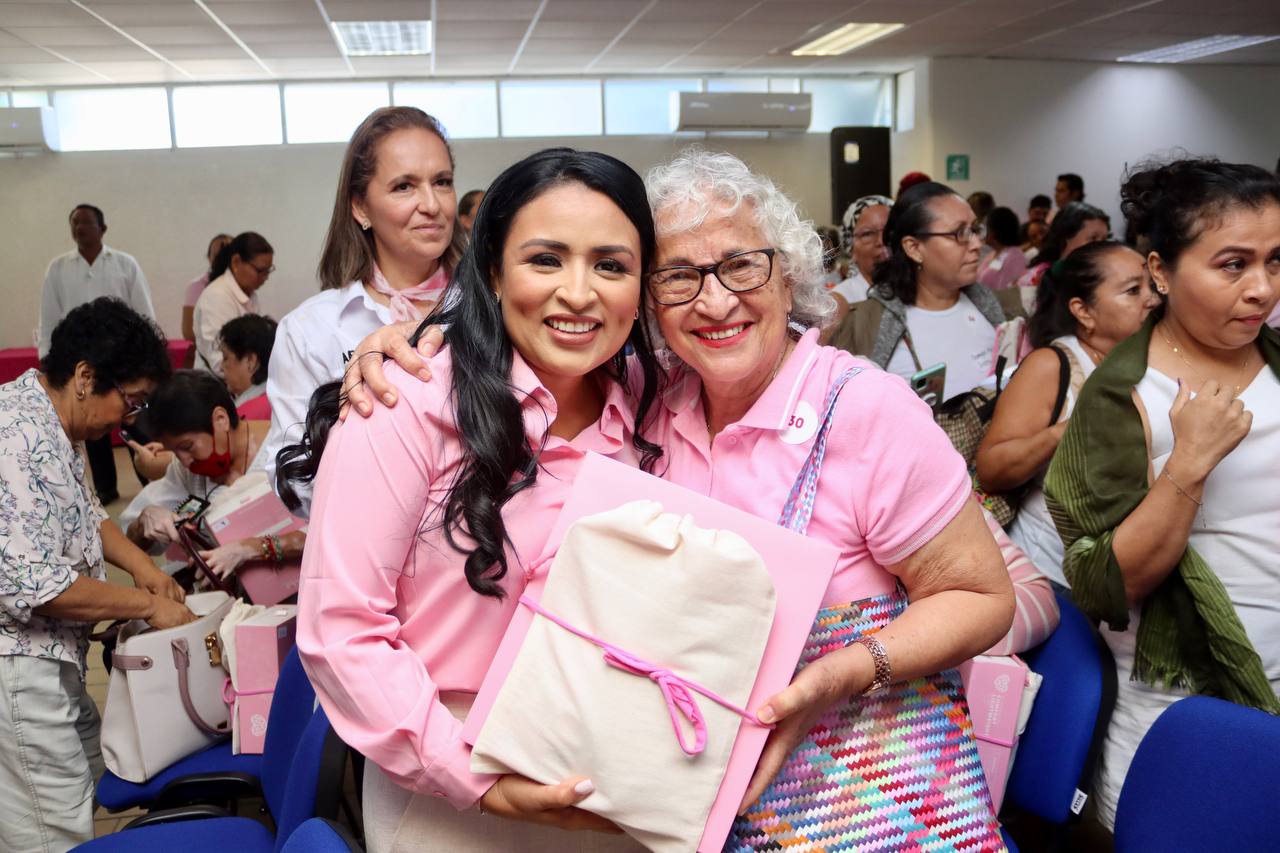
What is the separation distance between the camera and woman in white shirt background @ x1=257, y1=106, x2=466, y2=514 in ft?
7.42

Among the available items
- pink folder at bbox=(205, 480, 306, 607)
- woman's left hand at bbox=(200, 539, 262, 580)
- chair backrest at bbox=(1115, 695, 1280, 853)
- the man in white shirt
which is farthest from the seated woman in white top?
the man in white shirt

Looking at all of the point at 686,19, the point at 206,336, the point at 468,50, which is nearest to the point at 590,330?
the point at 206,336

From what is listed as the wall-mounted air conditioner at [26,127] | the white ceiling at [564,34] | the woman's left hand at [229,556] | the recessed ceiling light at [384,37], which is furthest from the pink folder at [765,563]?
the wall-mounted air conditioner at [26,127]

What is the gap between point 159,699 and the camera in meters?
2.42

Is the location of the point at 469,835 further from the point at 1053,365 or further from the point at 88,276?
the point at 88,276

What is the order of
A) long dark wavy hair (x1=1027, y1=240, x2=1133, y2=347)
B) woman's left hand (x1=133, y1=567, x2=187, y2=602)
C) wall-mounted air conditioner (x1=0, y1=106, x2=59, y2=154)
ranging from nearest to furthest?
1. long dark wavy hair (x1=1027, y1=240, x2=1133, y2=347)
2. woman's left hand (x1=133, y1=567, x2=187, y2=602)
3. wall-mounted air conditioner (x1=0, y1=106, x2=59, y2=154)

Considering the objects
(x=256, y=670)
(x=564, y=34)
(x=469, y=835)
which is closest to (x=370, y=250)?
(x=256, y=670)

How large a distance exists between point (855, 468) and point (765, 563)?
0.24 m

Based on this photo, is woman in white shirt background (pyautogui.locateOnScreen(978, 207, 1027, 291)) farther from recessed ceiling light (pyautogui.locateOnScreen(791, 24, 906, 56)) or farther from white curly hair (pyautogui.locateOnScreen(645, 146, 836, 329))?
white curly hair (pyautogui.locateOnScreen(645, 146, 836, 329))

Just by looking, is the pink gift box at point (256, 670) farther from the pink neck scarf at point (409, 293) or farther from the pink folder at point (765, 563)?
the pink folder at point (765, 563)

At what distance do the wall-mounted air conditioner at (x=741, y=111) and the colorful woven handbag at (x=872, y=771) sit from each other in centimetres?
1123

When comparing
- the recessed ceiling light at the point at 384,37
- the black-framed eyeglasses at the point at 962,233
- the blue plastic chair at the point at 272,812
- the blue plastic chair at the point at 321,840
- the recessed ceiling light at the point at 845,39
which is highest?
the recessed ceiling light at the point at 845,39

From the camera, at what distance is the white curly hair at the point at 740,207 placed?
1423 millimetres

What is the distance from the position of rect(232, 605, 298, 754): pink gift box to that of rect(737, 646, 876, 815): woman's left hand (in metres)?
1.61
